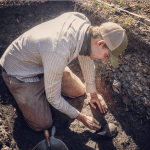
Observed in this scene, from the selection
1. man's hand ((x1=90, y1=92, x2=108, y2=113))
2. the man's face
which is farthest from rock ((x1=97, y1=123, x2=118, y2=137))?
the man's face

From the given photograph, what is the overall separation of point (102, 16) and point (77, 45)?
164cm

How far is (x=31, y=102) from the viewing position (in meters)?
1.80

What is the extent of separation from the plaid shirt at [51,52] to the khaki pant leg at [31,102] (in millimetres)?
135

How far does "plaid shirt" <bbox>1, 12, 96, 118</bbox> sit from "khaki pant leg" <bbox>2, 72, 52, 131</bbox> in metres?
0.14

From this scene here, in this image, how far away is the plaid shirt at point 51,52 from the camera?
1.26 metres

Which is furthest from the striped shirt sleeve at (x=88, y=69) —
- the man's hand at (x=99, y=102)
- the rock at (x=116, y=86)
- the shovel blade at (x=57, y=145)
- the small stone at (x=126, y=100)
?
the shovel blade at (x=57, y=145)

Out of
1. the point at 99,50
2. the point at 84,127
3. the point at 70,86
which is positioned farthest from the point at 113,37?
the point at 84,127

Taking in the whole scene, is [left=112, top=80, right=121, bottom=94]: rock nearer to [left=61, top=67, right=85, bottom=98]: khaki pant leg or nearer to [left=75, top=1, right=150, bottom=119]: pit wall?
[left=75, top=1, right=150, bottom=119]: pit wall

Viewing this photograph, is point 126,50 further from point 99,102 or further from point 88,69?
point 99,102

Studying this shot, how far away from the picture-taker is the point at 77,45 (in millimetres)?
1355

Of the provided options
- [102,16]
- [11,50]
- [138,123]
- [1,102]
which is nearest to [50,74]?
[11,50]

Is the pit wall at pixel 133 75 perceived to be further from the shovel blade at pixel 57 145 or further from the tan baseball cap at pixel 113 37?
the shovel blade at pixel 57 145

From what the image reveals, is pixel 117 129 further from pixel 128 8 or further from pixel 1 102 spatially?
pixel 128 8

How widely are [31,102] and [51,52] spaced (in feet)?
3.06
